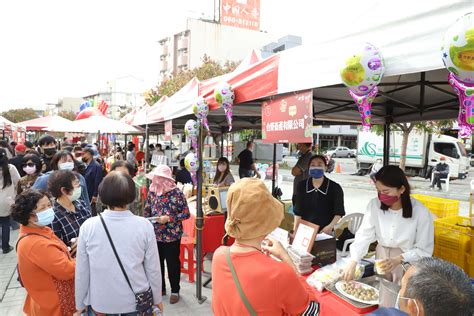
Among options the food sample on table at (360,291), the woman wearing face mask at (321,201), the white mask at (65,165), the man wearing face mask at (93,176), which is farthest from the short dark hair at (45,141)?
the food sample on table at (360,291)

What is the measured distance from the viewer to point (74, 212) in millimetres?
2789

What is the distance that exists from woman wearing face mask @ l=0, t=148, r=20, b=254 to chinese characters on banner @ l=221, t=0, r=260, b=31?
1952 inches

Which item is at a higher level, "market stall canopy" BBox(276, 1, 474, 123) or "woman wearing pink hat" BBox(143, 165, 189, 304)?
"market stall canopy" BBox(276, 1, 474, 123)

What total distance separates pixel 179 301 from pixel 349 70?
3495mm

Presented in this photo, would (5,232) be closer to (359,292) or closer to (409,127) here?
(359,292)

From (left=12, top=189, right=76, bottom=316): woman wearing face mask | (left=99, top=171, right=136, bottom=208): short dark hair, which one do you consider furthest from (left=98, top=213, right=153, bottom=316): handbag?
(left=12, top=189, right=76, bottom=316): woman wearing face mask

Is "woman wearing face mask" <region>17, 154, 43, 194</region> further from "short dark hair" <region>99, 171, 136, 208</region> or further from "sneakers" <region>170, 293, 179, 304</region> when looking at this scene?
"short dark hair" <region>99, 171, 136, 208</region>

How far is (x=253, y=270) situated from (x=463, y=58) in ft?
3.96

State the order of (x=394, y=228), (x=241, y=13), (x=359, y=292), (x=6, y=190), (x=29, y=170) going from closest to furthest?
(x=359, y=292)
(x=394, y=228)
(x=29, y=170)
(x=6, y=190)
(x=241, y=13)

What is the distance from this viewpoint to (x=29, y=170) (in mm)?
5207

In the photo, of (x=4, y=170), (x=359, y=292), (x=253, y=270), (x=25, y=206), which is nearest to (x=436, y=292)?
(x=253, y=270)

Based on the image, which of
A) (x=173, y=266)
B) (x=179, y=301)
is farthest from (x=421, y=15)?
(x=179, y=301)

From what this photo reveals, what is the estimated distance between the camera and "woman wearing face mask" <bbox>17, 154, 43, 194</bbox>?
5211mm

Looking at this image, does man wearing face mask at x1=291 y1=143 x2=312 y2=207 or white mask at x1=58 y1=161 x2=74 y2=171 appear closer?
white mask at x1=58 y1=161 x2=74 y2=171
